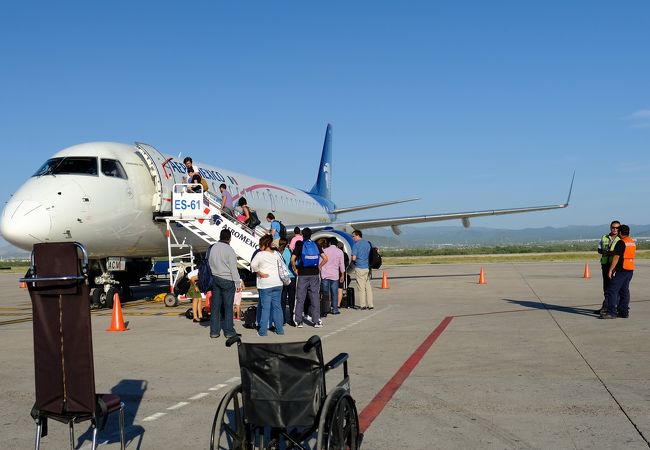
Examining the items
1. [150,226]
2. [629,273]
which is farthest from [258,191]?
[629,273]

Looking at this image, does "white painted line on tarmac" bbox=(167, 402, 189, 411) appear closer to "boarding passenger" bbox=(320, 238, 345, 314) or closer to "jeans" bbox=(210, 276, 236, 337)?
"jeans" bbox=(210, 276, 236, 337)

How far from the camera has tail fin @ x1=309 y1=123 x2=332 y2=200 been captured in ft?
128

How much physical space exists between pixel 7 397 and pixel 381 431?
12.8 feet

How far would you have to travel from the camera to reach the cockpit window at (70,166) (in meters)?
14.8

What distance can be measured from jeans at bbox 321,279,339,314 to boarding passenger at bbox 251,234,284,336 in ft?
10.0

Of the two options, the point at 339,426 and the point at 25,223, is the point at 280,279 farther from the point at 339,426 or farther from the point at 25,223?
the point at 339,426

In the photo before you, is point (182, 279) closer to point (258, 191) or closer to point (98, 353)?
point (98, 353)

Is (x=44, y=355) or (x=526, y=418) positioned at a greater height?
(x=44, y=355)

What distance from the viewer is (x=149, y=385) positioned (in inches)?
285

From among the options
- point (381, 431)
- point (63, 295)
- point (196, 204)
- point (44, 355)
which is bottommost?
point (381, 431)

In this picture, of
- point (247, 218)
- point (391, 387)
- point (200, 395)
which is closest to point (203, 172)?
point (247, 218)

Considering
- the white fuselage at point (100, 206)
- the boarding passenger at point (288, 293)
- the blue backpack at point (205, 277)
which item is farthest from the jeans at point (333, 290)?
the white fuselage at point (100, 206)

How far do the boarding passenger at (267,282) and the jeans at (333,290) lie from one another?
3.06 meters

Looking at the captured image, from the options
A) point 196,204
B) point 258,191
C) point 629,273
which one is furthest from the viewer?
point 258,191
